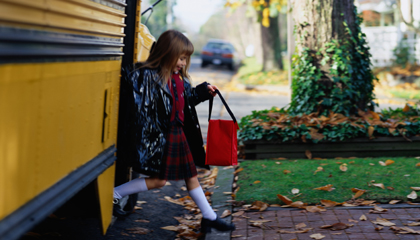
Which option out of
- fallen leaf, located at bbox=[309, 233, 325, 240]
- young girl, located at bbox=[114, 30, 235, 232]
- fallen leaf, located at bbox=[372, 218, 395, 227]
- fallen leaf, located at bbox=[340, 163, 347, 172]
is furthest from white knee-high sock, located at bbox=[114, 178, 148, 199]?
fallen leaf, located at bbox=[340, 163, 347, 172]

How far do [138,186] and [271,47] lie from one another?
68.5 feet

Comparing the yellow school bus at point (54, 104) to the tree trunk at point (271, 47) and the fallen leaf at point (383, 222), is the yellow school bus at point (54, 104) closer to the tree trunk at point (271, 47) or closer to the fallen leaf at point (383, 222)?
the fallen leaf at point (383, 222)

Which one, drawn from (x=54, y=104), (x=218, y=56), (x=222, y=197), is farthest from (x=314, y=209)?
(x=218, y=56)

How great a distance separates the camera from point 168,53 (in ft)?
11.7

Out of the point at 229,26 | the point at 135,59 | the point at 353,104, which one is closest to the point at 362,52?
the point at 353,104

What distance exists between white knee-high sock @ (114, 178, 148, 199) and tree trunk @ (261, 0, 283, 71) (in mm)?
20534

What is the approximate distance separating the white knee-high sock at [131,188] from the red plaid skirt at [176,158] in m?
0.16

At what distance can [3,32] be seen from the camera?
66.1 inches

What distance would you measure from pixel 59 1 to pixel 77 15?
258 millimetres

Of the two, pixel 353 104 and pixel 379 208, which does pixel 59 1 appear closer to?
pixel 379 208

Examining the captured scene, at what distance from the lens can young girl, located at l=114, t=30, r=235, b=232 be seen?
3490mm

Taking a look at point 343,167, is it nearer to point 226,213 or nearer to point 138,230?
point 226,213

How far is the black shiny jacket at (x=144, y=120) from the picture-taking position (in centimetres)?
348

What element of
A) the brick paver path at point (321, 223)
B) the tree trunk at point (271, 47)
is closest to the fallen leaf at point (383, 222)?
the brick paver path at point (321, 223)
